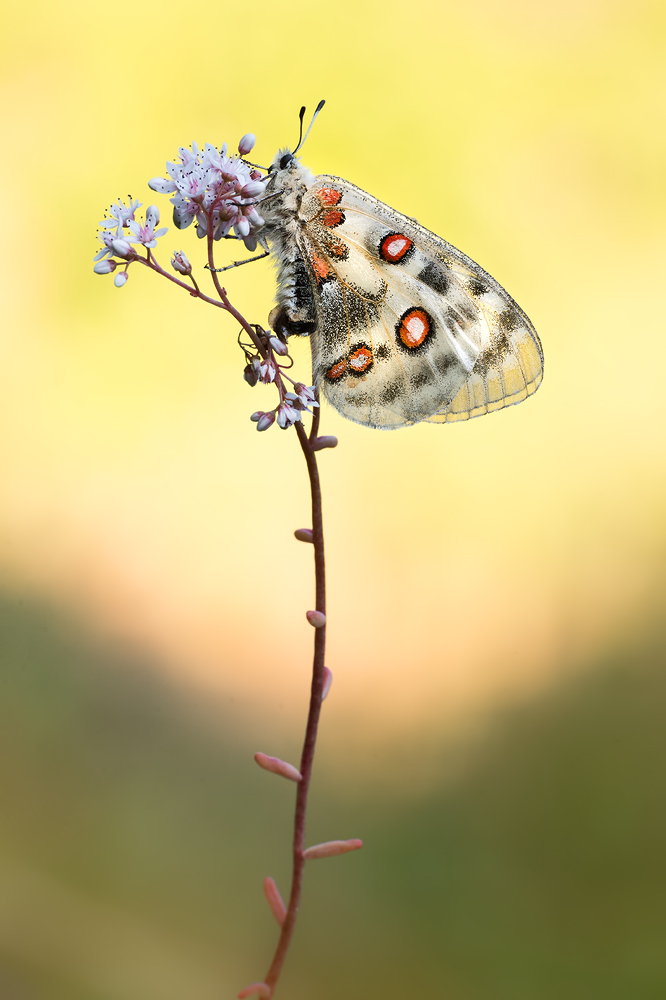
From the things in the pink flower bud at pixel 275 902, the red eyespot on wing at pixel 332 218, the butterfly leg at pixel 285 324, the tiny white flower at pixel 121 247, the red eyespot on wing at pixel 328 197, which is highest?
the red eyespot on wing at pixel 328 197

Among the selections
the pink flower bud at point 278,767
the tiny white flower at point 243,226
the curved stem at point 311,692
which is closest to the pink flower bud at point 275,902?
the curved stem at point 311,692

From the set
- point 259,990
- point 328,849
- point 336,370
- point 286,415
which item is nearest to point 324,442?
point 286,415

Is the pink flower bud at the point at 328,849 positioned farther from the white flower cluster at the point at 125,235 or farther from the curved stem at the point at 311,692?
the white flower cluster at the point at 125,235

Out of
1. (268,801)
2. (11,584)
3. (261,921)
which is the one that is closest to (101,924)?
(261,921)

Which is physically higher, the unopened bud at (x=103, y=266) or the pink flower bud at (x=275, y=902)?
the unopened bud at (x=103, y=266)

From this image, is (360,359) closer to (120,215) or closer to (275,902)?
(120,215)

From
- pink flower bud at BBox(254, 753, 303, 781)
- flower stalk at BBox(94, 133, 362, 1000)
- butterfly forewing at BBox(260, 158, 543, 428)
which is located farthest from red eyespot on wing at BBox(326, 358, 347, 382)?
pink flower bud at BBox(254, 753, 303, 781)

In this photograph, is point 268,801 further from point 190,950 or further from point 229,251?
point 229,251
